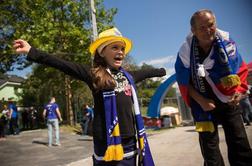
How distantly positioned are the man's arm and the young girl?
0.57m

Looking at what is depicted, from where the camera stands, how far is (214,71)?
283cm

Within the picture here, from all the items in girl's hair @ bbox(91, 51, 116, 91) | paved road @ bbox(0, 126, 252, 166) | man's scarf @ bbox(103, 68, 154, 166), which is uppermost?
girl's hair @ bbox(91, 51, 116, 91)

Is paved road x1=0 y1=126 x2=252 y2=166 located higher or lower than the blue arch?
lower

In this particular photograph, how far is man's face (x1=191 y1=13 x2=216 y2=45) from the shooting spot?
9.07ft

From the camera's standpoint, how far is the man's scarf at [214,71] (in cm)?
278

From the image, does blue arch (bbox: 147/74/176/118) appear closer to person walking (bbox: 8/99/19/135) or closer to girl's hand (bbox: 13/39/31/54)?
person walking (bbox: 8/99/19/135)

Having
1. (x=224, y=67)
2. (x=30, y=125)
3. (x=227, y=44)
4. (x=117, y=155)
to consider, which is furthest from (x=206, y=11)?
(x=30, y=125)

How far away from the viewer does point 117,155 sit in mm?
2566

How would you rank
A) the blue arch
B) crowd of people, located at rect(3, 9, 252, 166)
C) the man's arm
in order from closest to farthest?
crowd of people, located at rect(3, 9, 252, 166), the man's arm, the blue arch

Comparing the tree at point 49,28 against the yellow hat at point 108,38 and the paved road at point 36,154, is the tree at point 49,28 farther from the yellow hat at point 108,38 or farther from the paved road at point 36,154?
the yellow hat at point 108,38

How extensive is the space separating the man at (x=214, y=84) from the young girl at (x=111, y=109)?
571 millimetres

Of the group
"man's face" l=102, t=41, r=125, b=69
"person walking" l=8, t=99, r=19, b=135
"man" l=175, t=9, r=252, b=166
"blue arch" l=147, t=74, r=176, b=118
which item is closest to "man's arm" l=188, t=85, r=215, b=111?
"man" l=175, t=9, r=252, b=166

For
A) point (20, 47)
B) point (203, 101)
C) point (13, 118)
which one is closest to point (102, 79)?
point (20, 47)

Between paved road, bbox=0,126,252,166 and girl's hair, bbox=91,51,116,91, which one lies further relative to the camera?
paved road, bbox=0,126,252,166
